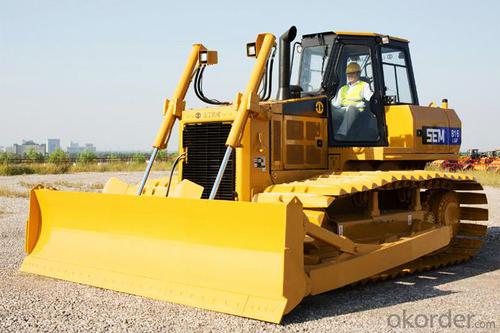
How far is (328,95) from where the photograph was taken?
27.9 ft

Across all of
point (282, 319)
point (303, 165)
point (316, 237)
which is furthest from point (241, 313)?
point (303, 165)

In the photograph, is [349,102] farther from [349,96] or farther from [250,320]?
[250,320]

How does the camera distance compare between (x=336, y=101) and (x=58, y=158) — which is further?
(x=58, y=158)

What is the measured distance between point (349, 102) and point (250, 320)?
13.2 feet

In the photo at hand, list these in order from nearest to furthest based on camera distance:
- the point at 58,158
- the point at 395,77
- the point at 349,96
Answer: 1. the point at 349,96
2. the point at 395,77
3. the point at 58,158

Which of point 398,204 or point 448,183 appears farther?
point 448,183

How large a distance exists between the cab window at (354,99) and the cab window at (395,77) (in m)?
0.33

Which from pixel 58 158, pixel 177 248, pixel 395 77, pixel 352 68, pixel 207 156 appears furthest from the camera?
pixel 58 158

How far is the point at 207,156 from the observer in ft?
26.2

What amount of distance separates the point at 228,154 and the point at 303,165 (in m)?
1.59

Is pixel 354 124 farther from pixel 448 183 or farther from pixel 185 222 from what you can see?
pixel 185 222

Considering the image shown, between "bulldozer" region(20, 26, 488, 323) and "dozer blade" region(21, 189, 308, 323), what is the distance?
15 millimetres

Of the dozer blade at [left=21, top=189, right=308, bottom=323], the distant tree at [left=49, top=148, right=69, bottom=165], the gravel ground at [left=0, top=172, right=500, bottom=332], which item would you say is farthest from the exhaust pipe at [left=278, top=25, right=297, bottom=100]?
the distant tree at [left=49, top=148, right=69, bottom=165]

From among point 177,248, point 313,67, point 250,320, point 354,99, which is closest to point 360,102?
point 354,99
